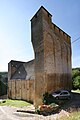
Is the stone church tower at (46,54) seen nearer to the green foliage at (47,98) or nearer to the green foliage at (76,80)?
the green foliage at (47,98)

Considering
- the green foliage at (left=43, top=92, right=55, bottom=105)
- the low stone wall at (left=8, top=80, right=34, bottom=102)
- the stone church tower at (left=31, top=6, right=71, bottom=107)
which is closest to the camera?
the green foliage at (left=43, top=92, right=55, bottom=105)

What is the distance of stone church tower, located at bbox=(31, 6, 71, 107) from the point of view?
91.0ft

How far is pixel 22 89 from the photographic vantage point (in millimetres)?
40031

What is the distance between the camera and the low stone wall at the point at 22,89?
116 feet

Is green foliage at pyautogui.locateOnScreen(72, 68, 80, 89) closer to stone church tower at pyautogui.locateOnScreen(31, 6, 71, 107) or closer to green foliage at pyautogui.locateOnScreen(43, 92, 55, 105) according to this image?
stone church tower at pyautogui.locateOnScreen(31, 6, 71, 107)

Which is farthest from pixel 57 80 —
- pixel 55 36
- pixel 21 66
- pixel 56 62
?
pixel 21 66

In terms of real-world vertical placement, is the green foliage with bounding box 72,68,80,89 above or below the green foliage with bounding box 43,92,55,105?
above

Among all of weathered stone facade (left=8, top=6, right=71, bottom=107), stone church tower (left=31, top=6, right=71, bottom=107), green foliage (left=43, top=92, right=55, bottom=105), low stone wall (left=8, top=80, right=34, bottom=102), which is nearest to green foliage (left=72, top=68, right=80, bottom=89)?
weathered stone facade (left=8, top=6, right=71, bottom=107)

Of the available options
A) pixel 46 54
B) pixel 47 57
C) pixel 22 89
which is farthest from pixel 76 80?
pixel 46 54

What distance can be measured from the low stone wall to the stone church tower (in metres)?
6.33

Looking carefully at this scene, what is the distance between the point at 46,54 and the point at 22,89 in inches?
579

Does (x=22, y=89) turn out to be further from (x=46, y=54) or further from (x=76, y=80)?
(x=46, y=54)

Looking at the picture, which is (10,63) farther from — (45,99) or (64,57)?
(45,99)

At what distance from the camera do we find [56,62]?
31484 mm
